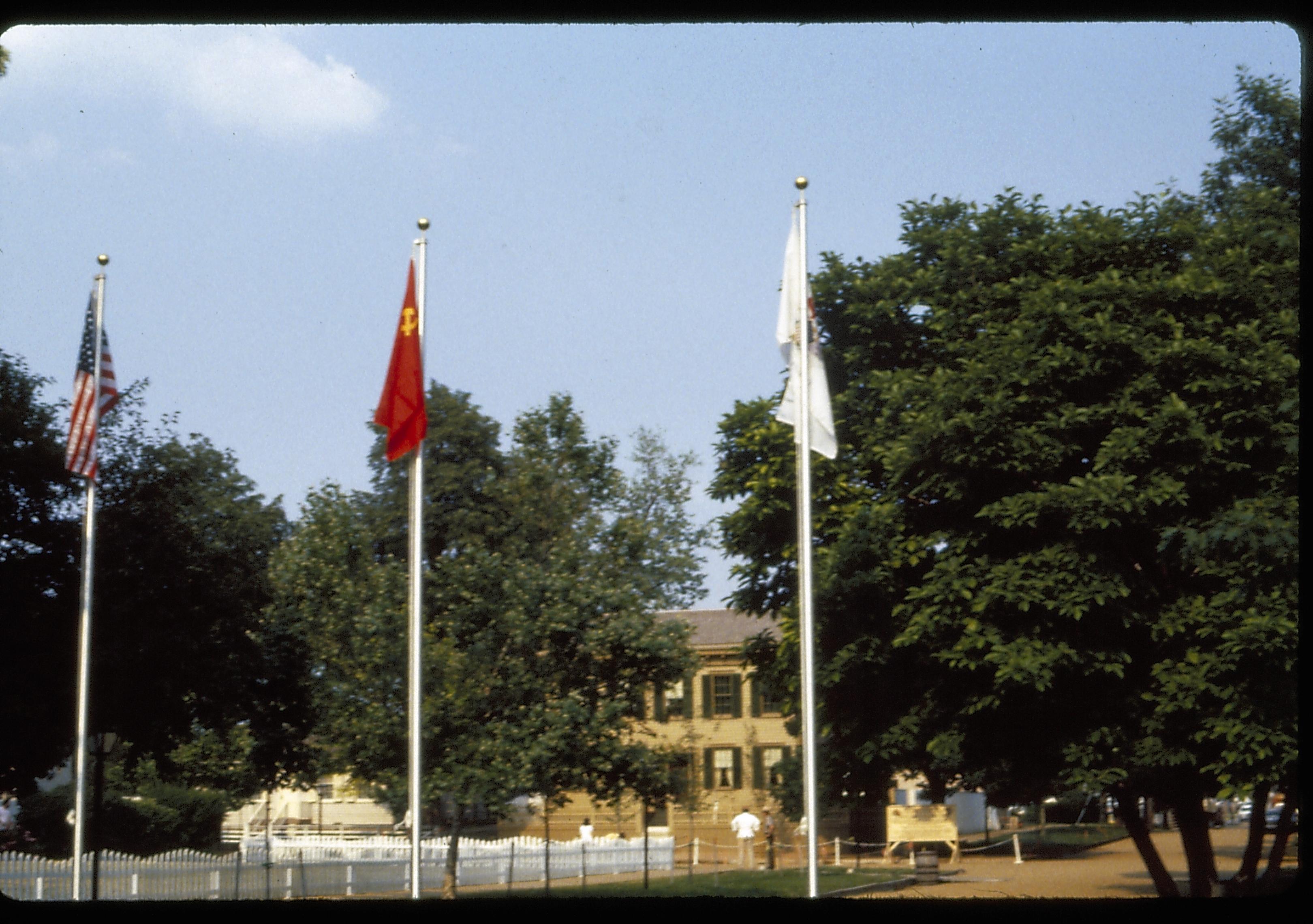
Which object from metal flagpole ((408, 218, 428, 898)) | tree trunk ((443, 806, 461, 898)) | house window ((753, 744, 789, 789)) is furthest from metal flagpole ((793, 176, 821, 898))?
house window ((753, 744, 789, 789))

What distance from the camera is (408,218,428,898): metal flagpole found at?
15.2 m

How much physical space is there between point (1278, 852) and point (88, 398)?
2187 centimetres

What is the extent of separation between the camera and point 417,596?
630 inches

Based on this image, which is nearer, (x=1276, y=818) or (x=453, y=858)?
(x=453, y=858)

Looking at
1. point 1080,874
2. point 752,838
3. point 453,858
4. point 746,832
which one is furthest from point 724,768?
point 453,858

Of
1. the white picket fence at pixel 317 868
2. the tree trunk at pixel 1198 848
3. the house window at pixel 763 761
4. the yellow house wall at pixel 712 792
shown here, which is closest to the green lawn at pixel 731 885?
the white picket fence at pixel 317 868

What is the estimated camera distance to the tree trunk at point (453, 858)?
91.4 ft

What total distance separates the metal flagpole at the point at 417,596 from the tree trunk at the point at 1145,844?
48.8ft

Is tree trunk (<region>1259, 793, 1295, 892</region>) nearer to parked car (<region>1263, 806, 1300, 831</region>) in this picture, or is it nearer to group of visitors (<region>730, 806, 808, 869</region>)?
parked car (<region>1263, 806, 1300, 831</region>)

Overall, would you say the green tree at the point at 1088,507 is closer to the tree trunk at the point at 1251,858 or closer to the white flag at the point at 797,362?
the tree trunk at the point at 1251,858

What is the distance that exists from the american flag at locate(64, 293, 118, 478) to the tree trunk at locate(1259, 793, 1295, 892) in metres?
20.3

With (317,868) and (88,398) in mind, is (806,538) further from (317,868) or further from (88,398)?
(317,868)

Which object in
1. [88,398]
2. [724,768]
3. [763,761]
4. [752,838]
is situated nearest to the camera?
[88,398]

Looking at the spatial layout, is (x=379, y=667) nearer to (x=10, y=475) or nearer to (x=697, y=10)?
(x=10, y=475)
